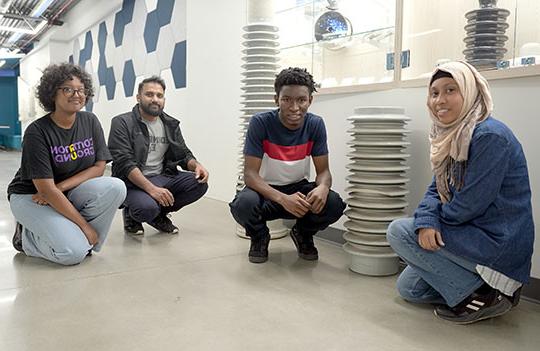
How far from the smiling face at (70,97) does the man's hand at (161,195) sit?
0.63 metres

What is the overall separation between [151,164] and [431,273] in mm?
1863

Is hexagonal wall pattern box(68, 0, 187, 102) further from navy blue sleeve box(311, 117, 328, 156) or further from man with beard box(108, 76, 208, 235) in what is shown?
navy blue sleeve box(311, 117, 328, 156)

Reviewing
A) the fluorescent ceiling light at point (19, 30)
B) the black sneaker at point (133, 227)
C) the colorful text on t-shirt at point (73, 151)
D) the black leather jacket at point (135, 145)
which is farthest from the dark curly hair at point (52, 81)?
the fluorescent ceiling light at point (19, 30)

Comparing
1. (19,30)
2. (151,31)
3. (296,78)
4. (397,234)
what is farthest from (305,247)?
(19,30)

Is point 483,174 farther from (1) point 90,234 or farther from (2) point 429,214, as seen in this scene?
(1) point 90,234

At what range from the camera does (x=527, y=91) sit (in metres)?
1.72

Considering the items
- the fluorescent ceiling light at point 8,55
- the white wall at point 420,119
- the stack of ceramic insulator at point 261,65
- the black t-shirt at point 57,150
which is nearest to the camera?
the white wall at point 420,119

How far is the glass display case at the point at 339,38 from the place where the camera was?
243 cm

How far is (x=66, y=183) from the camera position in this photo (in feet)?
7.00

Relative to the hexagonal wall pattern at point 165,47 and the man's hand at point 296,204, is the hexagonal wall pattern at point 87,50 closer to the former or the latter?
the hexagonal wall pattern at point 165,47

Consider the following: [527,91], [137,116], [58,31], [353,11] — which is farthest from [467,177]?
[58,31]

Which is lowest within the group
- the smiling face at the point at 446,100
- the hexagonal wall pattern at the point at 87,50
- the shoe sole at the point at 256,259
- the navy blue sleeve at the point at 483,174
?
the shoe sole at the point at 256,259

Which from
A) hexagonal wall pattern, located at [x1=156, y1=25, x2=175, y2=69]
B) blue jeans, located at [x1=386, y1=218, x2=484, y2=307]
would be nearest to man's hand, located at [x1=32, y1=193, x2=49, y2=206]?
blue jeans, located at [x1=386, y1=218, x2=484, y2=307]

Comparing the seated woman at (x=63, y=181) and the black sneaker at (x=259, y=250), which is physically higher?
the seated woman at (x=63, y=181)
